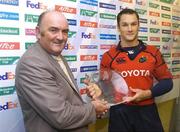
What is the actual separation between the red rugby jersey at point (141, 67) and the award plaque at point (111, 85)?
152mm

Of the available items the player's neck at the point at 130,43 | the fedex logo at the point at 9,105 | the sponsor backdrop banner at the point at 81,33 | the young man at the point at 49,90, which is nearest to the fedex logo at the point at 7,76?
the sponsor backdrop banner at the point at 81,33

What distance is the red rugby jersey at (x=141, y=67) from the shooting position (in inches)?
84.4

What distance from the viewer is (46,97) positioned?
4.52 feet

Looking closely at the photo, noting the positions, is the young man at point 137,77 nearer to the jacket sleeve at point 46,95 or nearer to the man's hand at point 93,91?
the man's hand at point 93,91

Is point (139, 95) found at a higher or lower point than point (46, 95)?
lower

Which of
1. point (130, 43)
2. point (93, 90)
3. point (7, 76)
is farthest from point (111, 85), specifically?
point (7, 76)

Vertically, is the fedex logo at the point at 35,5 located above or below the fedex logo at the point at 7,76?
above

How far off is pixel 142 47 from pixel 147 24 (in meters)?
0.92

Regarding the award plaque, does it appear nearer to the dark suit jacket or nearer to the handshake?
the handshake

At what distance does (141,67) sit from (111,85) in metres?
0.32

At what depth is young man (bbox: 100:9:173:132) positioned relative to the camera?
2.14 metres

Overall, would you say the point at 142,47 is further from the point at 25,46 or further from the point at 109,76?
the point at 25,46

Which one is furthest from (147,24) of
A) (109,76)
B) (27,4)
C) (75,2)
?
(27,4)

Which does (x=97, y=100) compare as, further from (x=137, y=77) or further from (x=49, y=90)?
(x=137, y=77)
